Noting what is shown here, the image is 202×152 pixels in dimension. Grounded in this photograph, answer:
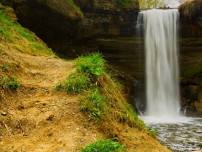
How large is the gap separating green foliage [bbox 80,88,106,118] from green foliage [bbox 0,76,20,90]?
1363 mm

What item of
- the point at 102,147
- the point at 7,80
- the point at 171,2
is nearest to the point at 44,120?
the point at 7,80

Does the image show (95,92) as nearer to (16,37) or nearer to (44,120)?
(44,120)

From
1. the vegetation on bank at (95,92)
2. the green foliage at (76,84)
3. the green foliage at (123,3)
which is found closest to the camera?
the vegetation on bank at (95,92)

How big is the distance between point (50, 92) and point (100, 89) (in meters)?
0.92

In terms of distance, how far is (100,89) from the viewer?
30.1 feet

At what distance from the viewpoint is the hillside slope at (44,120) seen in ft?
24.2

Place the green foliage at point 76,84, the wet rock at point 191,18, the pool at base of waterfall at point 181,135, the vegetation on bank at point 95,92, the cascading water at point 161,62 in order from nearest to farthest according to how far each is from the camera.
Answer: the vegetation on bank at point 95,92 → the green foliage at point 76,84 → the pool at base of waterfall at point 181,135 → the wet rock at point 191,18 → the cascading water at point 161,62

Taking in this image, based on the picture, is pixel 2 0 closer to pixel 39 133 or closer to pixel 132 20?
pixel 132 20

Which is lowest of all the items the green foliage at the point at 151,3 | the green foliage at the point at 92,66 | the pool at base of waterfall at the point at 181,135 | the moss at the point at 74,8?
the pool at base of waterfall at the point at 181,135

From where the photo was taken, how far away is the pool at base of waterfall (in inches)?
558

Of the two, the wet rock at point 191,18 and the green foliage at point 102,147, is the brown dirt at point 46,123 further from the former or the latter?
the wet rock at point 191,18

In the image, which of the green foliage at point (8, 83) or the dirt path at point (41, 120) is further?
the green foliage at point (8, 83)

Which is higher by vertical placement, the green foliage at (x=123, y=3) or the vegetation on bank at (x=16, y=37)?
the green foliage at (x=123, y=3)

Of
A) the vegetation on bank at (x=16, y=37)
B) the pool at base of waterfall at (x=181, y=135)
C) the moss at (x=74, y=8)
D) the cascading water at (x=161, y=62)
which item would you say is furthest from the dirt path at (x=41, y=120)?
the cascading water at (x=161, y=62)
